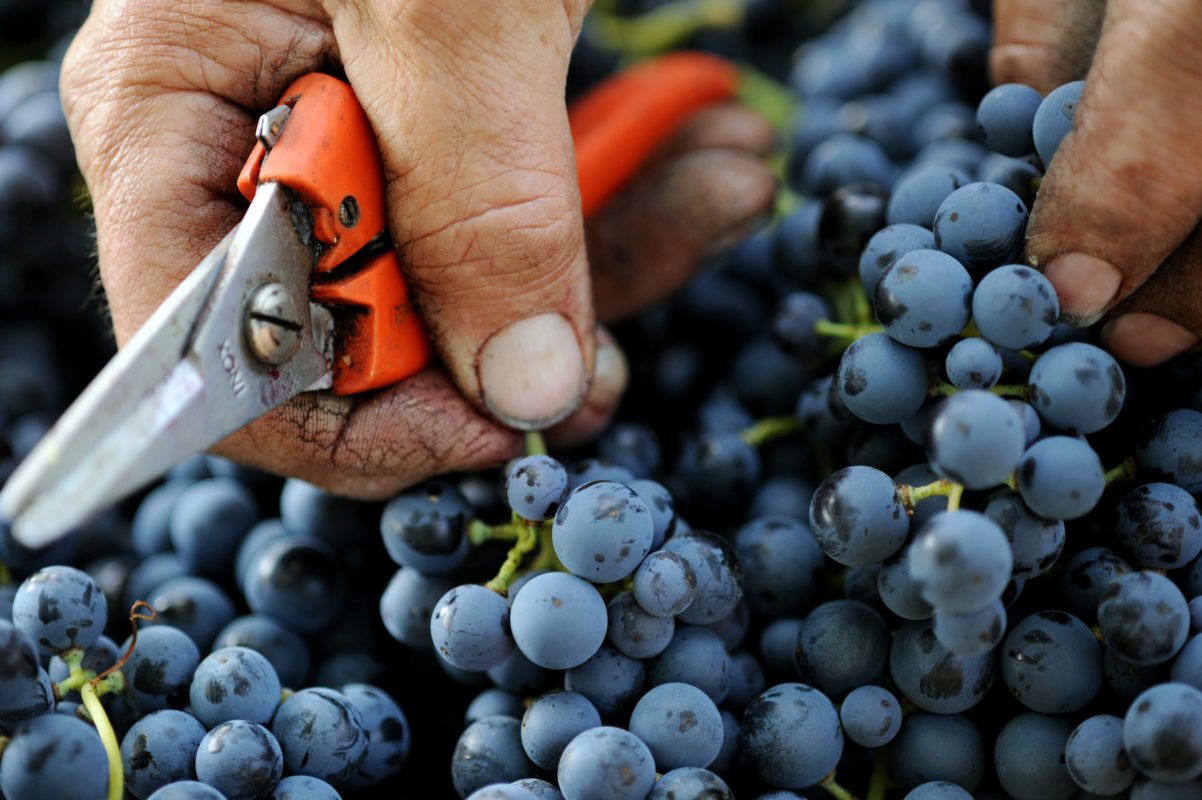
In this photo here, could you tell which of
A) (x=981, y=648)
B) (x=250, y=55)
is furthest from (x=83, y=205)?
(x=981, y=648)

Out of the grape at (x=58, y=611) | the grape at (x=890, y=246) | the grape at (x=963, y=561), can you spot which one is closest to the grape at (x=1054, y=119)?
the grape at (x=890, y=246)

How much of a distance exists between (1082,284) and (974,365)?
0.12m

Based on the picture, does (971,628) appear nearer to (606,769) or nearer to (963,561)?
(963,561)

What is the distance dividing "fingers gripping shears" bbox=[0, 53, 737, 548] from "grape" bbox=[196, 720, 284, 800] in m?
0.23

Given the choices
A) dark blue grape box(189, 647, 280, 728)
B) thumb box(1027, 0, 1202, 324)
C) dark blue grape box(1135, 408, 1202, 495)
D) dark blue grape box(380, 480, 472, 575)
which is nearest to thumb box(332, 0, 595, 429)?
dark blue grape box(380, 480, 472, 575)

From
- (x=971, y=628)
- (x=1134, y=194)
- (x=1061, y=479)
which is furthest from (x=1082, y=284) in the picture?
(x=971, y=628)

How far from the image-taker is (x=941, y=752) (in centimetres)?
84

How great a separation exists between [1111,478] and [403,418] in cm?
61

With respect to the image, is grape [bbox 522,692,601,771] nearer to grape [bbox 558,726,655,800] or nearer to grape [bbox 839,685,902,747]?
grape [bbox 558,726,655,800]

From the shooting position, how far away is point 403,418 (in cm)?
96

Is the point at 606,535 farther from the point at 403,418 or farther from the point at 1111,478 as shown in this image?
the point at 1111,478

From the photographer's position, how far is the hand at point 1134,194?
0.76 meters

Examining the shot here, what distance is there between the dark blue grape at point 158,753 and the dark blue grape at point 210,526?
31 cm

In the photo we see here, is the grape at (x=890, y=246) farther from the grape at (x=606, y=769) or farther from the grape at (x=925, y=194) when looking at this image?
the grape at (x=606, y=769)
